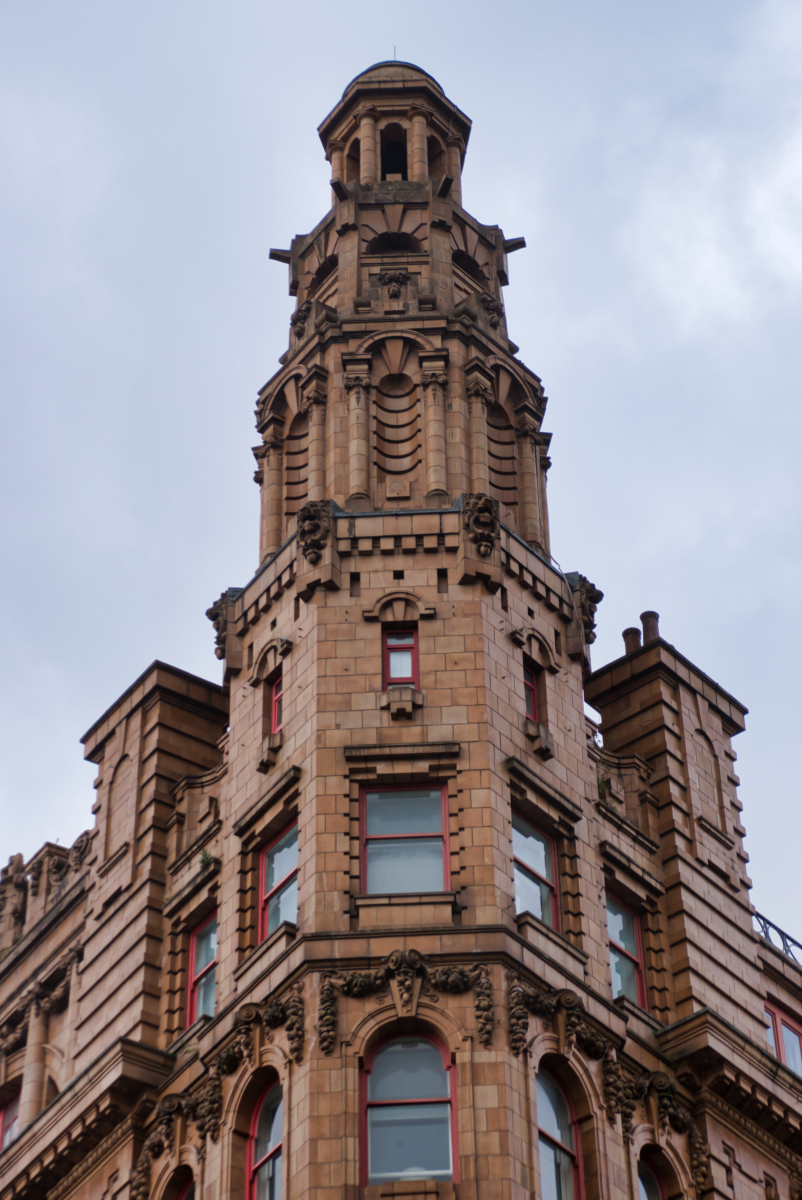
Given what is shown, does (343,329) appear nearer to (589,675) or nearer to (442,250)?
(442,250)

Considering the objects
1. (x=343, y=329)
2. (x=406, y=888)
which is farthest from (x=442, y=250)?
(x=406, y=888)

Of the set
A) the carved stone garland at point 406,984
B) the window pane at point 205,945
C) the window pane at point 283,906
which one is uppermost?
the window pane at point 205,945

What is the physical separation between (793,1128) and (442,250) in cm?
2285

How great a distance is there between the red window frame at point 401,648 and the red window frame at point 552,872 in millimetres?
3403

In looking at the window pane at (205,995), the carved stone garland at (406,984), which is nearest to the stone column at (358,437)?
the window pane at (205,995)

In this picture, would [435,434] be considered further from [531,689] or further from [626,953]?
[626,953]

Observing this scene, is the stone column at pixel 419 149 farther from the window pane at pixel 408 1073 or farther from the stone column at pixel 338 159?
the window pane at pixel 408 1073

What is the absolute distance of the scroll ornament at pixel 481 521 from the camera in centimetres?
4622

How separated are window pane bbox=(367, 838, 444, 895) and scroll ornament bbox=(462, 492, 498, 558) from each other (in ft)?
23.4

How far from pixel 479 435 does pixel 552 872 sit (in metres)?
11.1

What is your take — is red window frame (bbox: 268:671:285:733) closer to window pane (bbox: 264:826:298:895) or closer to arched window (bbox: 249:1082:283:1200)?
window pane (bbox: 264:826:298:895)

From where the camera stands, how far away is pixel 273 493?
51.9 meters

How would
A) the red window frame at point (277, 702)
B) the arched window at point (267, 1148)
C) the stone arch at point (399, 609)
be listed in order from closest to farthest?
the arched window at point (267, 1148)
the stone arch at point (399, 609)
the red window frame at point (277, 702)

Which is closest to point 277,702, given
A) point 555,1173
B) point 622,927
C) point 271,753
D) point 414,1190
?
point 271,753
